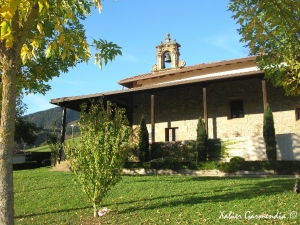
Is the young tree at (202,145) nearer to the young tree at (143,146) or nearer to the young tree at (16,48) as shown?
the young tree at (143,146)

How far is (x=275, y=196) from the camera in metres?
6.36

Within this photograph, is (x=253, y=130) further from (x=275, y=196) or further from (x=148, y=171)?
(x=275, y=196)

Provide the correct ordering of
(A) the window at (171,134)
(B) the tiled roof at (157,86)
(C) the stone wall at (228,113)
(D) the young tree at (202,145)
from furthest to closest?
(A) the window at (171,134)
(B) the tiled roof at (157,86)
(C) the stone wall at (228,113)
(D) the young tree at (202,145)

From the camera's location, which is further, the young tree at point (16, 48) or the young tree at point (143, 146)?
the young tree at point (143, 146)

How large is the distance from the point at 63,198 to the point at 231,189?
14.6ft

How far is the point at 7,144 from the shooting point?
387cm

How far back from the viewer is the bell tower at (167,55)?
69.8 ft

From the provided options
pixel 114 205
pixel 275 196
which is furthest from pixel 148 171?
pixel 275 196

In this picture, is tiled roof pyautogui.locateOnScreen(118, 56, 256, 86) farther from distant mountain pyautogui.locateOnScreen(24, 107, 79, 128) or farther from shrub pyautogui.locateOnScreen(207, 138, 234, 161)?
distant mountain pyautogui.locateOnScreen(24, 107, 79, 128)

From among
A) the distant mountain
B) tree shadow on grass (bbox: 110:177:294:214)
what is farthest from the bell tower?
the distant mountain

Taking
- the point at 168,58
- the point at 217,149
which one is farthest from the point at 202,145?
the point at 168,58

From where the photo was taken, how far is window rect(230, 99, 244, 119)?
17.4m

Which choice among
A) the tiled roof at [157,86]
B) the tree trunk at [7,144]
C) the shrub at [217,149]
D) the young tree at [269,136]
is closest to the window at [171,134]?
the tiled roof at [157,86]

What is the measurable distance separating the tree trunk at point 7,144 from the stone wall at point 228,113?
12226mm
